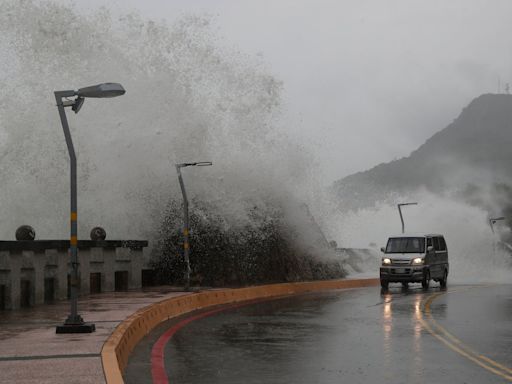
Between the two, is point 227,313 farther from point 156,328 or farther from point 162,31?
point 162,31

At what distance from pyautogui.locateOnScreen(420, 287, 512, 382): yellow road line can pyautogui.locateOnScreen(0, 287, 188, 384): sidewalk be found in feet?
16.8

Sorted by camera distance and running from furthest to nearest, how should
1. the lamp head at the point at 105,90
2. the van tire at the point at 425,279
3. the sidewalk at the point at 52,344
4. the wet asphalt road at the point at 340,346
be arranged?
the van tire at the point at 425,279 < the lamp head at the point at 105,90 < the wet asphalt road at the point at 340,346 < the sidewalk at the point at 52,344

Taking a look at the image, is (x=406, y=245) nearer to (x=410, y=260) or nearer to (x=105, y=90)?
(x=410, y=260)

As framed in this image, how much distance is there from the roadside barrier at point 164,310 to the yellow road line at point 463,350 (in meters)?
4.87

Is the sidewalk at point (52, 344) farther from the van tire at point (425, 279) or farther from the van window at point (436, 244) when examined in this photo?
the van window at point (436, 244)

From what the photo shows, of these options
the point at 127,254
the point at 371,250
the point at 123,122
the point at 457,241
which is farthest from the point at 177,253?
the point at 457,241

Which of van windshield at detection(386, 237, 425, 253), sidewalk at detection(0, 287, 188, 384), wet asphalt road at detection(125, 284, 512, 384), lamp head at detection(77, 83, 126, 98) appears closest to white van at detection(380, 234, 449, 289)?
van windshield at detection(386, 237, 425, 253)

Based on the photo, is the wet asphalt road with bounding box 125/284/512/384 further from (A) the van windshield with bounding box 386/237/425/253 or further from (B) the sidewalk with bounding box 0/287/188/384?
(A) the van windshield with bounding box 386/237/425/253

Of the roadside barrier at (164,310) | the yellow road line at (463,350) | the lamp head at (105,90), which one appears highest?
the lamp head at (105,90)

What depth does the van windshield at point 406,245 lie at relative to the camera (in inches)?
1253

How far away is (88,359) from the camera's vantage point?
9.80 meters

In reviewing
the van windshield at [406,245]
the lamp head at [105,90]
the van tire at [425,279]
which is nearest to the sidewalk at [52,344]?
the lamp head at [105,90]

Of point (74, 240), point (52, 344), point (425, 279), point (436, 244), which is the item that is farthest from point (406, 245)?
point (52, 344)

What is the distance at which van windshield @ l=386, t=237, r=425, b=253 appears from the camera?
31.8 metres
